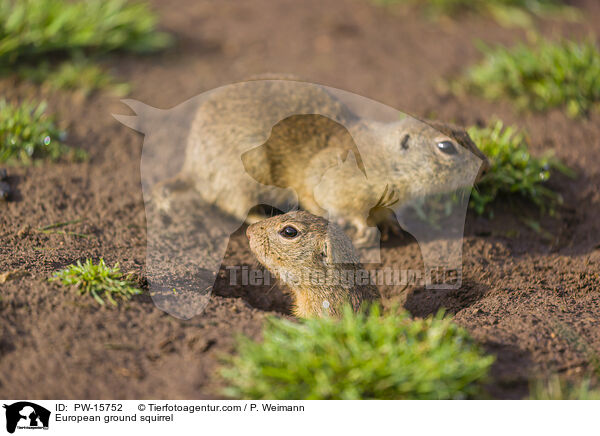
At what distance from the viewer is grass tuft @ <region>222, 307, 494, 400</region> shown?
3.22 metres

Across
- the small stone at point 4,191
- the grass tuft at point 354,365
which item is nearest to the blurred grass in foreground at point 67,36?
the small stone at point 4,191

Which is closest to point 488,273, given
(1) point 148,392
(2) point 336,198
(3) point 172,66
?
(2) point 336,198

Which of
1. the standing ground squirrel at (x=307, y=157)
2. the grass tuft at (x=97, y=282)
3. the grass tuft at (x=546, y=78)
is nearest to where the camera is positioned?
the grass tuft at (x=97, y=282)

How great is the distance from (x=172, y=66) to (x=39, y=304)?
15.9 ft

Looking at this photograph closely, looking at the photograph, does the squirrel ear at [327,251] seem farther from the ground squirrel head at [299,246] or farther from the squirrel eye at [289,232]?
the squirrel eye at [289,232]

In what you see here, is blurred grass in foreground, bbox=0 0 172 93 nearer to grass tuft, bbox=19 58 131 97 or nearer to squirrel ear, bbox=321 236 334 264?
grass tuft, bbox=19 58 131 97

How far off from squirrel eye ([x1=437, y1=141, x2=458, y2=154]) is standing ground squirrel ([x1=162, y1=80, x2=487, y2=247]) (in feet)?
0.19

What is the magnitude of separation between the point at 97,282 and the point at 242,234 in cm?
185

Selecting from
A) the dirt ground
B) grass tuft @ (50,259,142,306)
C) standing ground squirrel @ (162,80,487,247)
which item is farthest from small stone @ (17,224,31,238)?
standing ground squirrel @ (162,80,487,247)

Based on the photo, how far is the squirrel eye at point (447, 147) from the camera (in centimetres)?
534

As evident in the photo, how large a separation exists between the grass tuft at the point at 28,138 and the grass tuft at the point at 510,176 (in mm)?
4237
